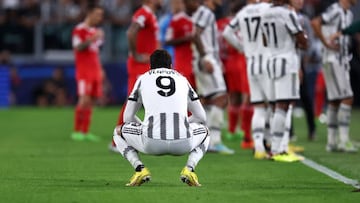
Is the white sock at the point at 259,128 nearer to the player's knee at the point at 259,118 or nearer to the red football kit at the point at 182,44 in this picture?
the player's knee at the point at 259,118

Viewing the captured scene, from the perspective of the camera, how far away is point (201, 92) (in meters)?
16.2

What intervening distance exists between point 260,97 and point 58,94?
20.8 metres

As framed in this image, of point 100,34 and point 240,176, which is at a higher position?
point 100,34

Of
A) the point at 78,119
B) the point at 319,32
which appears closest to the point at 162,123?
the point at 319,32

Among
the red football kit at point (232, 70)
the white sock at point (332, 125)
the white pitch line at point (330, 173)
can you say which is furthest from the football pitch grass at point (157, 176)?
the red football kit at point (232, 70)

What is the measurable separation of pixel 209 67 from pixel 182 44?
0.71 meters

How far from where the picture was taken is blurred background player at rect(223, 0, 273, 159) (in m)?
14.4

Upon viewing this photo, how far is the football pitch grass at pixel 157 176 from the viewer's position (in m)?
9.92

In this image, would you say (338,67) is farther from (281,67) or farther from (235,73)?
(235,73)

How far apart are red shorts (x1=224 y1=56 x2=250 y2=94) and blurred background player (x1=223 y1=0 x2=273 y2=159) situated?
318 cm

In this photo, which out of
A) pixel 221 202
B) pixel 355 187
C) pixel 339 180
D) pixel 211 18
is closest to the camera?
pixel 221 202

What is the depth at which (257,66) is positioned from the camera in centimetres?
1443

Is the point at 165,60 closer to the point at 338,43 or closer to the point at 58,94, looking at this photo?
the point at 338,43

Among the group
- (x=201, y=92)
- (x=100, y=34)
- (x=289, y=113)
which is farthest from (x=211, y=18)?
(x=100, y=34)
